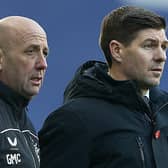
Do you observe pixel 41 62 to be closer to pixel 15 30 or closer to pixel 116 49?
pixel 15 30

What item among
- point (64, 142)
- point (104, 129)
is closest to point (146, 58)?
point (104, 129)

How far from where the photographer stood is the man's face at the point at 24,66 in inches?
84.0

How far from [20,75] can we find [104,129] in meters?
0.34

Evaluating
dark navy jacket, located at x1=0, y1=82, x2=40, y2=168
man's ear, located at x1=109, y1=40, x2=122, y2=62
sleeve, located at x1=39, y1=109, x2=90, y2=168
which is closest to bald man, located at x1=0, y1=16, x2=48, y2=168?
dark navy jacket, located at x1=0, y1=82, x2=40, y2=168

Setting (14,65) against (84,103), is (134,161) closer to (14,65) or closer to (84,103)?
(84,103)

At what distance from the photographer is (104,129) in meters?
2.29

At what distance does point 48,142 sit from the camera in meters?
2.33

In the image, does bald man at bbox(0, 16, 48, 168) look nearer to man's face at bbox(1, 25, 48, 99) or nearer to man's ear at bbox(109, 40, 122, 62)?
man's face at bbox(1, 25, 48, 99)

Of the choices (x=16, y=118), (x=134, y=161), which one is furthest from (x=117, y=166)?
(x=16, y=118)

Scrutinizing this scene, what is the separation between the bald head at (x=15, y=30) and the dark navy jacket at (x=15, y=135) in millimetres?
140

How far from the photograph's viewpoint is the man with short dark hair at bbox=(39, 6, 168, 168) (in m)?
2.27

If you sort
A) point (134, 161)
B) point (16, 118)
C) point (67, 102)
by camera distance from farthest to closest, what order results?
point (67, 102) < point (134, 161) < point (16, 118)

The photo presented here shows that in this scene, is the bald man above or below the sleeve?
above

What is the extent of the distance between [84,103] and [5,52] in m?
0.36
